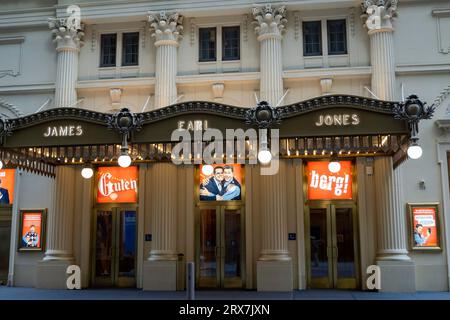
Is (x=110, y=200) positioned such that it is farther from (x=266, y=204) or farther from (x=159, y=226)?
(x=266, y=204)

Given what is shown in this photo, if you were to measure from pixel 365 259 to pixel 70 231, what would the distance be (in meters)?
10.1

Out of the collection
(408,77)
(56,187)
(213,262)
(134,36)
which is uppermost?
(134,36)

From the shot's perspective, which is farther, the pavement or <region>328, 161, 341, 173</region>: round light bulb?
<region>328, 161, 341, 173</region>: round light bulb

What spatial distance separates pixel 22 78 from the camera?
19.6 meters

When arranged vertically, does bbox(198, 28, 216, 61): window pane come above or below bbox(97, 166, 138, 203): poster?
above

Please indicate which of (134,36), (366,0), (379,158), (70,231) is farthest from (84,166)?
(366,0)

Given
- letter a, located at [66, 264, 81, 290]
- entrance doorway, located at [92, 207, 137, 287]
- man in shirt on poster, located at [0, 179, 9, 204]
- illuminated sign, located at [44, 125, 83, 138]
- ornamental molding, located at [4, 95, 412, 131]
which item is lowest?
letter a, located at [66, 264, 81, 290]

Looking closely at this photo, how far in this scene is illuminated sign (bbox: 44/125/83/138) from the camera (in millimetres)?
14855

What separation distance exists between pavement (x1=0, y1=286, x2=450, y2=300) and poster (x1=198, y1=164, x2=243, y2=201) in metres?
3.18

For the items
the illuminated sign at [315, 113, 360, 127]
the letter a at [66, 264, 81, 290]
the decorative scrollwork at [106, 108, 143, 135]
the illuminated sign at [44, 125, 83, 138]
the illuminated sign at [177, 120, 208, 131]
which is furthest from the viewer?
the letter a at [66, 264, 81, 290]

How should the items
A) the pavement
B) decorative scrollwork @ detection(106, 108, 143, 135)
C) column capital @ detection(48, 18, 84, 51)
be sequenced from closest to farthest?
1. decorative scrollwork @ detection(106, 108, 143, 135)
2. the pavement
3. column capital @ detection(48, 18, 84, 51)

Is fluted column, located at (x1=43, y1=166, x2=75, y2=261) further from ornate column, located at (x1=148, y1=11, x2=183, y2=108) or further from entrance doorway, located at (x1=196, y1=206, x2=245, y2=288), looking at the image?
entrance doorway, located at (x1=196, y1=206, x2=245, y2=288)

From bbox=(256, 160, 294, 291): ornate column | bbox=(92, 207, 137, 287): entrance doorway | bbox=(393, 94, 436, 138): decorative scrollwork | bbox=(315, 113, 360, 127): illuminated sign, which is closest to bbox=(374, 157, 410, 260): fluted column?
bbox=(256, 160, 294, 291): ornate column

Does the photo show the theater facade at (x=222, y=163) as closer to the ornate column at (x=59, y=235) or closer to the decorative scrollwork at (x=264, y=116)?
the ornate column at (x=59, y=235)
